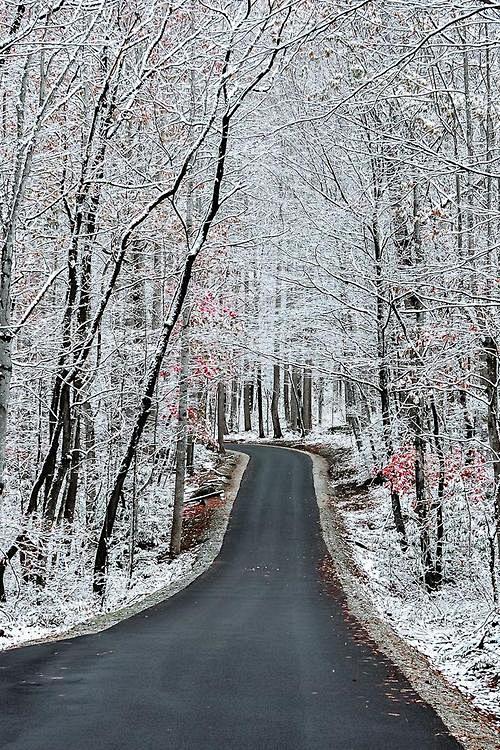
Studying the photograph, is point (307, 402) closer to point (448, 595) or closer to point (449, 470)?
point (448, 595)

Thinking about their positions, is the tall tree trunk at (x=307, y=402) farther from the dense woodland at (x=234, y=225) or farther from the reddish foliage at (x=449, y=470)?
the reddish foliage at (x=449, y=470)

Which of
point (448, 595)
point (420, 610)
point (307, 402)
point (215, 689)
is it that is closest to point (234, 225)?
point (448, 595)

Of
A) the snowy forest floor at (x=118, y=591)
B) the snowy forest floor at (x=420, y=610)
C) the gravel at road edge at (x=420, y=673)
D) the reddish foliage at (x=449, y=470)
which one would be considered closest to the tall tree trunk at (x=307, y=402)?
the snowy forest floor at (x=420, y=610)

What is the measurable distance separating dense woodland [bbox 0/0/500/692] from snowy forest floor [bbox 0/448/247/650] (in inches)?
7.0

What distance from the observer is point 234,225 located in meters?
21.2

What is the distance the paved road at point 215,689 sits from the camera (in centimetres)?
473

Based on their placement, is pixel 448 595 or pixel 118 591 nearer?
pixel 448 595

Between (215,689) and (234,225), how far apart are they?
54.5ft

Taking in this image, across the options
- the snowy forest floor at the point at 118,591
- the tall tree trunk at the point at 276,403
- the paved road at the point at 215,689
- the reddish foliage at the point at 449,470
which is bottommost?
the snowy forest floor at the point at 118,591

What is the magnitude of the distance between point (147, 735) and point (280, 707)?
121 centimetres

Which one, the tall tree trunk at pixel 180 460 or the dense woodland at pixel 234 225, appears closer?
the dense woodland at pixel 234 225

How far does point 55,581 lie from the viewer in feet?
48.1

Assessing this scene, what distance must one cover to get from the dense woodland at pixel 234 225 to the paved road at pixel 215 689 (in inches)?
113

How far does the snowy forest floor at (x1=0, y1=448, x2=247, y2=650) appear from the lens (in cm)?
1078
